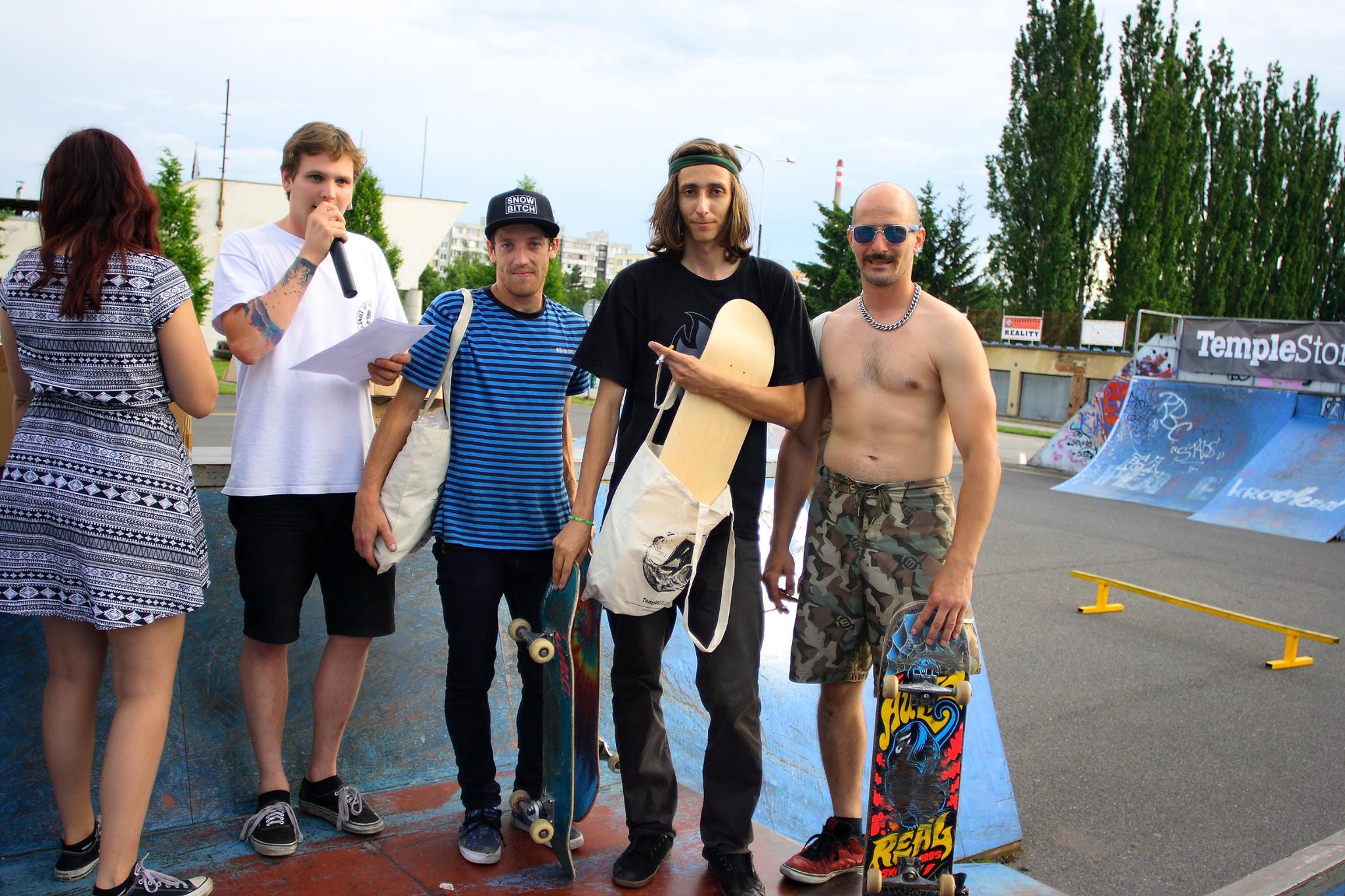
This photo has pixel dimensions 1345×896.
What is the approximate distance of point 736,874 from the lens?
2.78 m

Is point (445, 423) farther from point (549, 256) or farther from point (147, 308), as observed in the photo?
point (147, 308)

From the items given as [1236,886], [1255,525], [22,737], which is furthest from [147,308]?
[1255,525]

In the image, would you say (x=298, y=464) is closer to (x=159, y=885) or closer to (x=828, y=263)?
(x=159, y=885)

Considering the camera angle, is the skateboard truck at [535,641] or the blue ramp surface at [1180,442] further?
the blue ramp surface at [1180,442]

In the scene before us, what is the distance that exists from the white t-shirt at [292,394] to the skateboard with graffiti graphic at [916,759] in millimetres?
1695

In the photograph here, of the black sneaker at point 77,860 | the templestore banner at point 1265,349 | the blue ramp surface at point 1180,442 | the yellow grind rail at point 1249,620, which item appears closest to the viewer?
the black sneaker at point 77,860

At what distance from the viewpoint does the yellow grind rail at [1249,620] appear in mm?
6738

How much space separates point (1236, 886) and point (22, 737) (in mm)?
3766

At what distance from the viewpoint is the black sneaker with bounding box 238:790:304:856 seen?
9.25 ft

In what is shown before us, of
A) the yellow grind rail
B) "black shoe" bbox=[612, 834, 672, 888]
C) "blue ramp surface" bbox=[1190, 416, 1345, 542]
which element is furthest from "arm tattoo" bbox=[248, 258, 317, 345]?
"blue ramp surface" bbox=[1190, 416, 1345, 542]

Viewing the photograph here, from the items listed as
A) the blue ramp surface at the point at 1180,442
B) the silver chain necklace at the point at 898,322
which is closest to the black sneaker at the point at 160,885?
the silver chain necklace at the point at 898,322

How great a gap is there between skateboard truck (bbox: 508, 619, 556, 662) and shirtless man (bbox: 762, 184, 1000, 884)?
804 mm

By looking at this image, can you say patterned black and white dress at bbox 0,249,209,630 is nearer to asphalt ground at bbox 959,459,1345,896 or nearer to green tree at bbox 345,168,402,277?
asphalt ground at bbox 959,459,1345,896

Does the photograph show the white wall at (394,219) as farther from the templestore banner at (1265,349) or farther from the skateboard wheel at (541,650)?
the skateboard wheel at (541,650)
